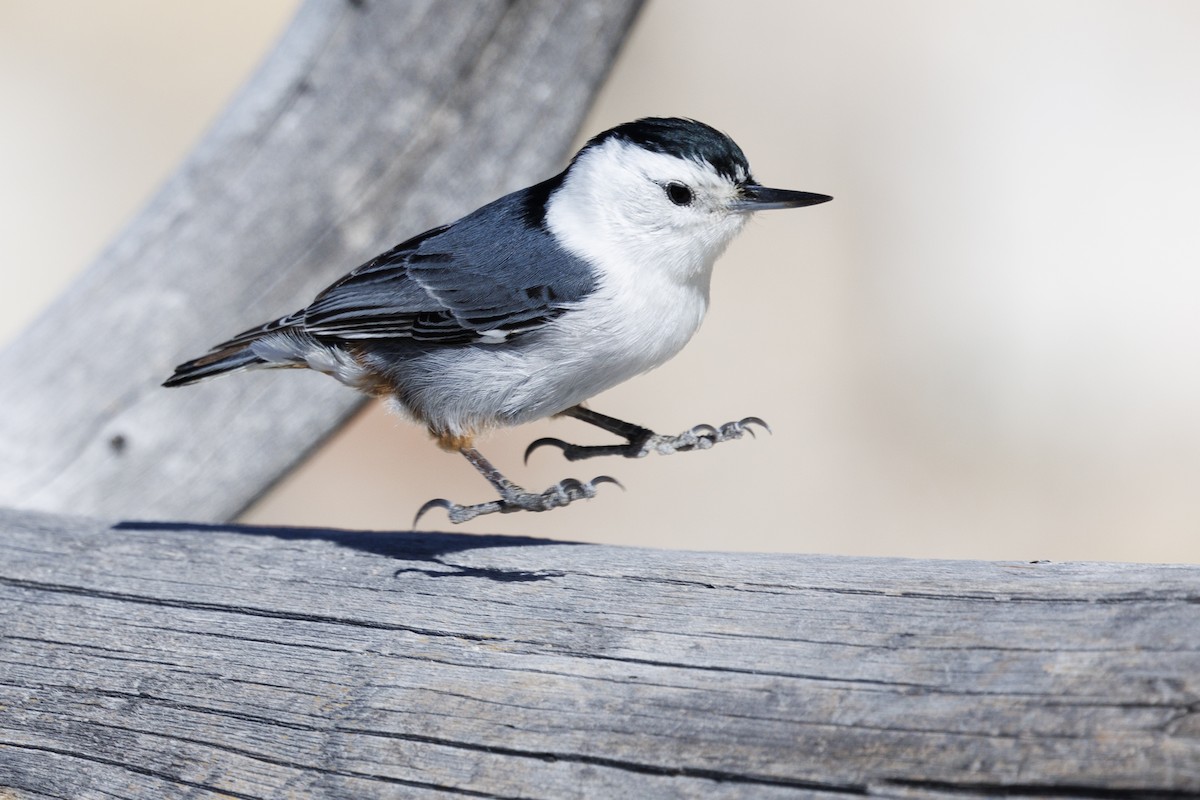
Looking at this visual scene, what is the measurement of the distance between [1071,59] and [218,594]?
14.0 feet

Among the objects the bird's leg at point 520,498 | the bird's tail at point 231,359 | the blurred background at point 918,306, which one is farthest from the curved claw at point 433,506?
the blurred background at point 918,306

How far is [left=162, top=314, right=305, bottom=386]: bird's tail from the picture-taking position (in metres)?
2.38

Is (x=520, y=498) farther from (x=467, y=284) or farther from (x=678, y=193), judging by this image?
(x=678, y=193)

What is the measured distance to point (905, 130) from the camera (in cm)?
526

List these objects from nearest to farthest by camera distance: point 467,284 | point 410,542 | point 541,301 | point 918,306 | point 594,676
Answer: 1. point 594,676
2. point 410,542
3. point 541,301
4. point 467,284
5. point 918,306

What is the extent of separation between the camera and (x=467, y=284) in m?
2.40

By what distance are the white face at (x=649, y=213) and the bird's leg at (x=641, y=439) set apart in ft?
1.00

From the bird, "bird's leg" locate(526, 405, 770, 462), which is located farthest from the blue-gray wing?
"bird's leg" locate(526, 405, 770, 462)

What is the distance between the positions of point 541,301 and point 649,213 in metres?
0.27

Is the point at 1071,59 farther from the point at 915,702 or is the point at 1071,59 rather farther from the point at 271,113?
the point at 915,702

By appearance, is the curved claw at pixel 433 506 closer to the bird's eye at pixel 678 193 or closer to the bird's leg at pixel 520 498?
the bird's leg at pixel 520 498

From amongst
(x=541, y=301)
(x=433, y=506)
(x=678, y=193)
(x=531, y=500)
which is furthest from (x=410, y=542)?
(x=678, y=193)

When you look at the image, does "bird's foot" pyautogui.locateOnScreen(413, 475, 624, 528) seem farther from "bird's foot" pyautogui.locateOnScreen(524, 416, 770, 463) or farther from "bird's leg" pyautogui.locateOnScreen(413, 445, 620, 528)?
"bird's foot" pyautogui.locateOnScreen(524, 416, 770, 463)

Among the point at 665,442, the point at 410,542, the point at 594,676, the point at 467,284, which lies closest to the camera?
the point at 594,676
